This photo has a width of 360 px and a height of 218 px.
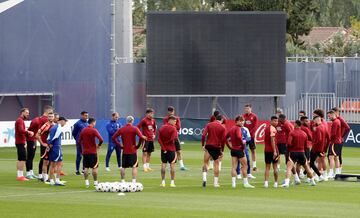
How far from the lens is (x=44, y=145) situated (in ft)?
108

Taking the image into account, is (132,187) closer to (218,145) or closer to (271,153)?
(218,145)

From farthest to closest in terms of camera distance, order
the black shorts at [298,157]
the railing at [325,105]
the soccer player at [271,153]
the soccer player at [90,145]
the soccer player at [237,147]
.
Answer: the railing at [325,105] → the black shorts at [298,157] → the soccer player at [271,153] → the soccer player at [237,147] → the soccer player at [90,145]

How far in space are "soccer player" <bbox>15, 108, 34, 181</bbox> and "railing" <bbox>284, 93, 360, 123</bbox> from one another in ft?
87.4

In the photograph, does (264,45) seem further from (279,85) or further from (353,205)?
(353,205)

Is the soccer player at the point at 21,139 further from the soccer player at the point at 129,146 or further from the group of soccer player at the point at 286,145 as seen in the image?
the group of soccer player at the point at 286,145

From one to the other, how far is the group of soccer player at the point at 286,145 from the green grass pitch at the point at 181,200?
0.53 meters

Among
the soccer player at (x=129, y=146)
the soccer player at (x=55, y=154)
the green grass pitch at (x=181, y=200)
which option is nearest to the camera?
the green grass pitch at (x=181, y=200)

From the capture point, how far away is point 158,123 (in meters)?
A: 57.5

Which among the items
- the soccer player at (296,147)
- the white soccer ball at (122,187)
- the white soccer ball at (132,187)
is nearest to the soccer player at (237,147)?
the soccer player at (296,147)

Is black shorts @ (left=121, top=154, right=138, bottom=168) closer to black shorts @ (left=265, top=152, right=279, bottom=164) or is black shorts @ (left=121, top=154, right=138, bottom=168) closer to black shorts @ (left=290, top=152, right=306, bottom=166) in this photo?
black shorts @ (left=265, top=152, right=279, bottom=164)

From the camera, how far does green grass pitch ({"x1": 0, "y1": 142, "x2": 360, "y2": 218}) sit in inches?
981

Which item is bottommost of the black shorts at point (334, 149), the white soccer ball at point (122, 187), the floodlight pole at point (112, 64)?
the white soccer ball at point (122, 187)

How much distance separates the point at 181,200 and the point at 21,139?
893 centimetres

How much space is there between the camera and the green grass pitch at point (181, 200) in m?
24.9
